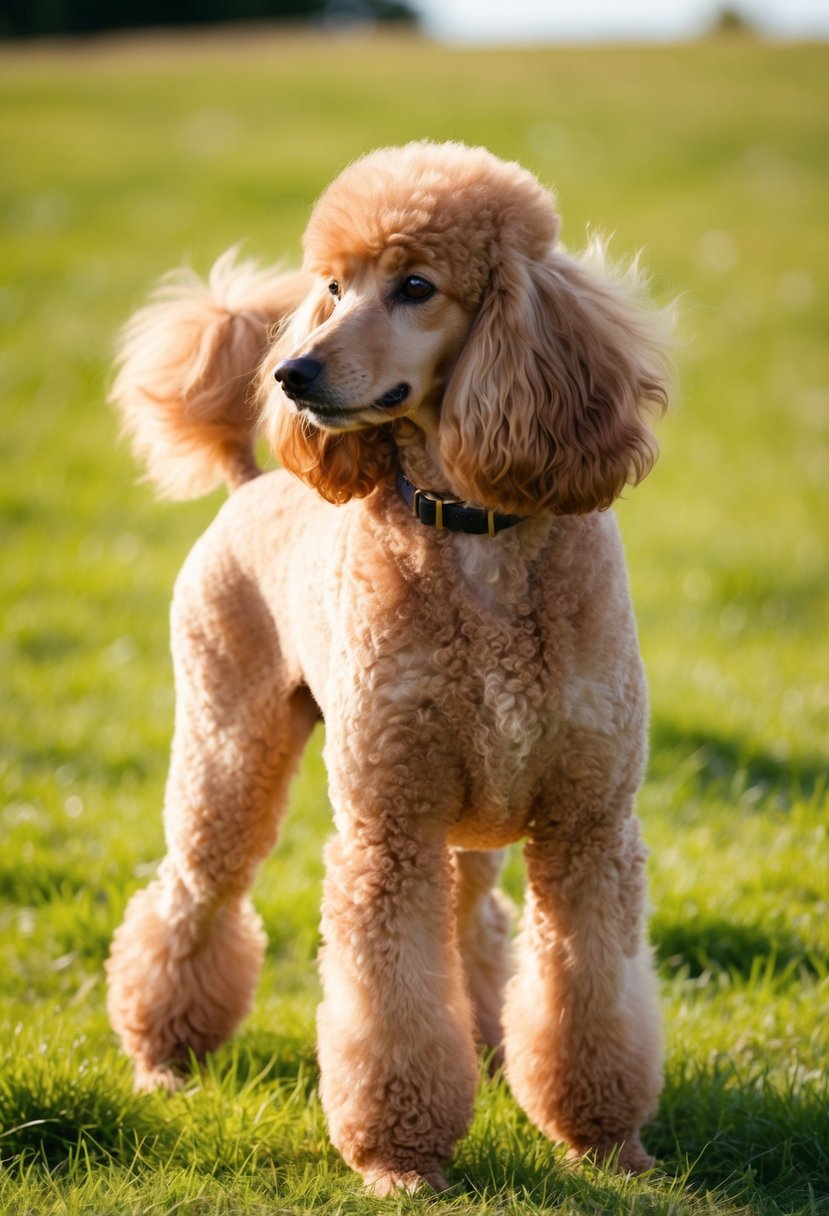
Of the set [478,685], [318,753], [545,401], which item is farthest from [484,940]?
[318,753]

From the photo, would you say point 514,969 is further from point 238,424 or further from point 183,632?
point 238,424

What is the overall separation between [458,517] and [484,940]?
1.54 meters

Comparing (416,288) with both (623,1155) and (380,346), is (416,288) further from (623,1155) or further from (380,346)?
(623,1155)

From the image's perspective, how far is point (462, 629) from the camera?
3064 millimetres

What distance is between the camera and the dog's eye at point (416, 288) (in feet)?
9.93

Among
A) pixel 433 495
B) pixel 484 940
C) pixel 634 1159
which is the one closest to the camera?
pixel 433 495

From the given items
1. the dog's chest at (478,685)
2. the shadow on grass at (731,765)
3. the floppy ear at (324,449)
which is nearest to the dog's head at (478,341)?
the floppy ear at (324,449)

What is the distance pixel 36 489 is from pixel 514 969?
601 cm

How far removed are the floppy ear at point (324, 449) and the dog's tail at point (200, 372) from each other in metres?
0.39

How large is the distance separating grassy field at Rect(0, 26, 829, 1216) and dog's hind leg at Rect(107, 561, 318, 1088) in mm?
152

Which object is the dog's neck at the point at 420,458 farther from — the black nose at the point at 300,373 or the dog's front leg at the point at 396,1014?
the dog's front leg at the point at 396,1014

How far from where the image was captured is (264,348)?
3891 mm

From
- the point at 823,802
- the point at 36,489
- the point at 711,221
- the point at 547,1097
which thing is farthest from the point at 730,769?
the point at 711,221

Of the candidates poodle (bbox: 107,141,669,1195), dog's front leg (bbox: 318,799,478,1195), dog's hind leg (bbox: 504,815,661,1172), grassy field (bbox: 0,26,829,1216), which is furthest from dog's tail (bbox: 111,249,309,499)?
dog's hind leg (bbox: 504,815,661,1172)
